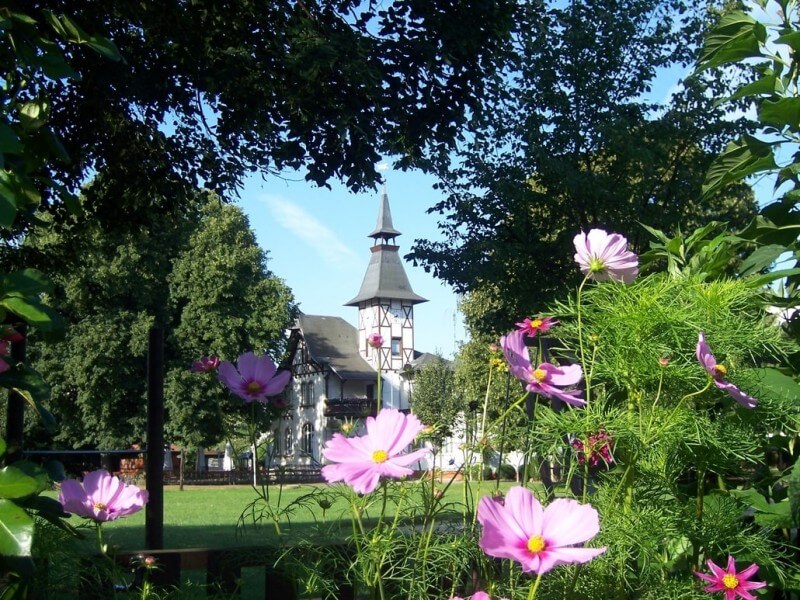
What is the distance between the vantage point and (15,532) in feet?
2.73

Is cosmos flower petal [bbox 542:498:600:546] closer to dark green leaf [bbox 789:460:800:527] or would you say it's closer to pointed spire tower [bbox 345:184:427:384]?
dark green leaf [bbox 789:460:800:527]

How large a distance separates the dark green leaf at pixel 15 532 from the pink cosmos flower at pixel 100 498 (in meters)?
0.33

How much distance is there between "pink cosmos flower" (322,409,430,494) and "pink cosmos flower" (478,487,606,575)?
11 centimetres

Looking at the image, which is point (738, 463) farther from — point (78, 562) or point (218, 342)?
point (218, 342)

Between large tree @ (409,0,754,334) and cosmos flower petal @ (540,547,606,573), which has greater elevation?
large tree @ (409,0,754,334)

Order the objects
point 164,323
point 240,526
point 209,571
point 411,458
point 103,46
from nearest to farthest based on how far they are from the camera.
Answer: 1. point 411,458
2. point 103,46
3. point 209,571
4. point 240,526
5. point 164,323

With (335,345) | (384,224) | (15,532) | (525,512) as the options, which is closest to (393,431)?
(525,512)

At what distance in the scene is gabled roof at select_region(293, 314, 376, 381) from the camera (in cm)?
5097

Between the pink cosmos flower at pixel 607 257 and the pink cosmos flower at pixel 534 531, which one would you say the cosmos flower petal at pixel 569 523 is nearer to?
the pink cosmos flower at pixel 534 531

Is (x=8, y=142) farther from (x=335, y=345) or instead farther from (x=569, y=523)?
(x=335, y=345)

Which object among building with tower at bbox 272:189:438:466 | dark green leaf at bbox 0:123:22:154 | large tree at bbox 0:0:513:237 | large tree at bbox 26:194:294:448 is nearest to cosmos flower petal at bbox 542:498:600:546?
dark green leaf at bbox 0:123:22:154

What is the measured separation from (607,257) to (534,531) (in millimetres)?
695

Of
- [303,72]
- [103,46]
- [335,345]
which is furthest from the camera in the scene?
[335,345]

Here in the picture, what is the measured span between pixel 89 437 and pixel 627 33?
23560mm
